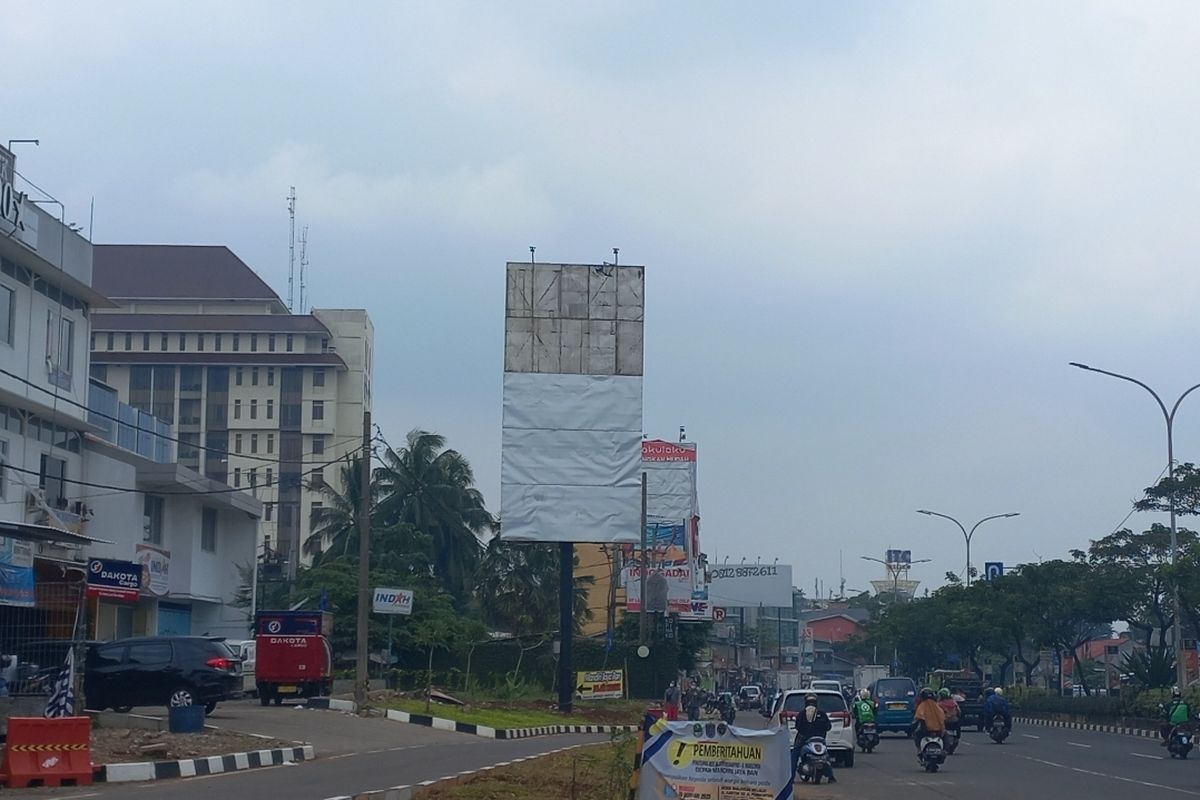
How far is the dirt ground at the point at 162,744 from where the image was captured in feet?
67.1

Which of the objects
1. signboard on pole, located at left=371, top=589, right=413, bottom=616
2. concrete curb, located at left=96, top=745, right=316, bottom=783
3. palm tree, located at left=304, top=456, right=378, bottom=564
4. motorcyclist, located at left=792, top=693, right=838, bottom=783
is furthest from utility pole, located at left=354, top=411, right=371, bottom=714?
palm tree, located at left=304, top=456, right=378, bottom=564

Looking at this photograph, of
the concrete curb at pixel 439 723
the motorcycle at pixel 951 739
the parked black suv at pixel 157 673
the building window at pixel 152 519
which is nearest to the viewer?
the parked black suv at pixel 157 673

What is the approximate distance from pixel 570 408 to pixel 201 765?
65.4ft

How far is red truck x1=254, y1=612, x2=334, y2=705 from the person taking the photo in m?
35.2

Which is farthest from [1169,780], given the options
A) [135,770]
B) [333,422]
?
[333,422]

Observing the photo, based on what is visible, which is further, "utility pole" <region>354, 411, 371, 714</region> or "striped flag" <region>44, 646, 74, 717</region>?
"utility pole" <region>354, 411, 371, 714</region>

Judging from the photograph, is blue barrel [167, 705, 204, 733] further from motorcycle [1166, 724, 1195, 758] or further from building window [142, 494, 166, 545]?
building window [142, 494, 166, 545]

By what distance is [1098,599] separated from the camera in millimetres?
53312

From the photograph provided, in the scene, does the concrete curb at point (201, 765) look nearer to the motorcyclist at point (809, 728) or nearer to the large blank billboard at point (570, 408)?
the motorcyclist at point (809, 728)

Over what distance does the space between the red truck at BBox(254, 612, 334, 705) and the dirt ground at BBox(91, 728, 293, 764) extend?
391 inches

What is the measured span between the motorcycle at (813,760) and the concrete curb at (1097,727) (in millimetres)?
24418

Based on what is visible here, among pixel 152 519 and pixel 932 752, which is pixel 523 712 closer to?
pixel 152 519

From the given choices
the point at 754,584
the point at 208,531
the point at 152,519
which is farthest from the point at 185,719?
the point at 754,584

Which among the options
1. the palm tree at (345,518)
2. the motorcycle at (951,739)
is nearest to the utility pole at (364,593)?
the motorcycle at (951,739)
